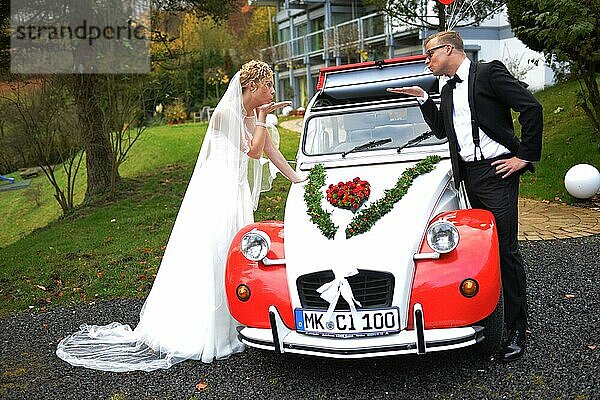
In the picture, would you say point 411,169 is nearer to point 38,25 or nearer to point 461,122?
point 461,122

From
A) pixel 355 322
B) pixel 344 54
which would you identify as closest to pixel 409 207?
pixel 355 322

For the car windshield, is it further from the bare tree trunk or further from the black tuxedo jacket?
the bare tree trunk

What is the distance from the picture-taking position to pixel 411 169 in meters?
5.01

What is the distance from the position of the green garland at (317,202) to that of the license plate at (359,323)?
62 centimetres

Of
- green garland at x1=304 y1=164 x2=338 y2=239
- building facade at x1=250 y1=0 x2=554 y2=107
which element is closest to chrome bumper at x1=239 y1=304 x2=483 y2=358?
green garland at x1=304 y1=164 x2=338 y2=239

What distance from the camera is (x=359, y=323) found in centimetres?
398

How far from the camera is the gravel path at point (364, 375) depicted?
4121mm

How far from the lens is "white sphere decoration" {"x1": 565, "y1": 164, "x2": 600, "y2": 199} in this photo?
9641 millimetres

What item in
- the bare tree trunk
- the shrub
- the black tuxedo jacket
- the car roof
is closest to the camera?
the black tuxedo jacket

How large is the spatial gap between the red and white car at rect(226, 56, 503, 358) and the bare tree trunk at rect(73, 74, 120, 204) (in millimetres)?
9196

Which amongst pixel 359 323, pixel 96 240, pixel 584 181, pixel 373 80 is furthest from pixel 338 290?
pixel 96 240

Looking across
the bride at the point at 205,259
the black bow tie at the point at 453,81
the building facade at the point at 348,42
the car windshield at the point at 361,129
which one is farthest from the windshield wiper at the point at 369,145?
the building facade at the point at 348,42

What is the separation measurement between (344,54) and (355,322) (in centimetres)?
2875

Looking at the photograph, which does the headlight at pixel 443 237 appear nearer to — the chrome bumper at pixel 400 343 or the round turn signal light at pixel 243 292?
the chrome bumper at pixel 400 343
